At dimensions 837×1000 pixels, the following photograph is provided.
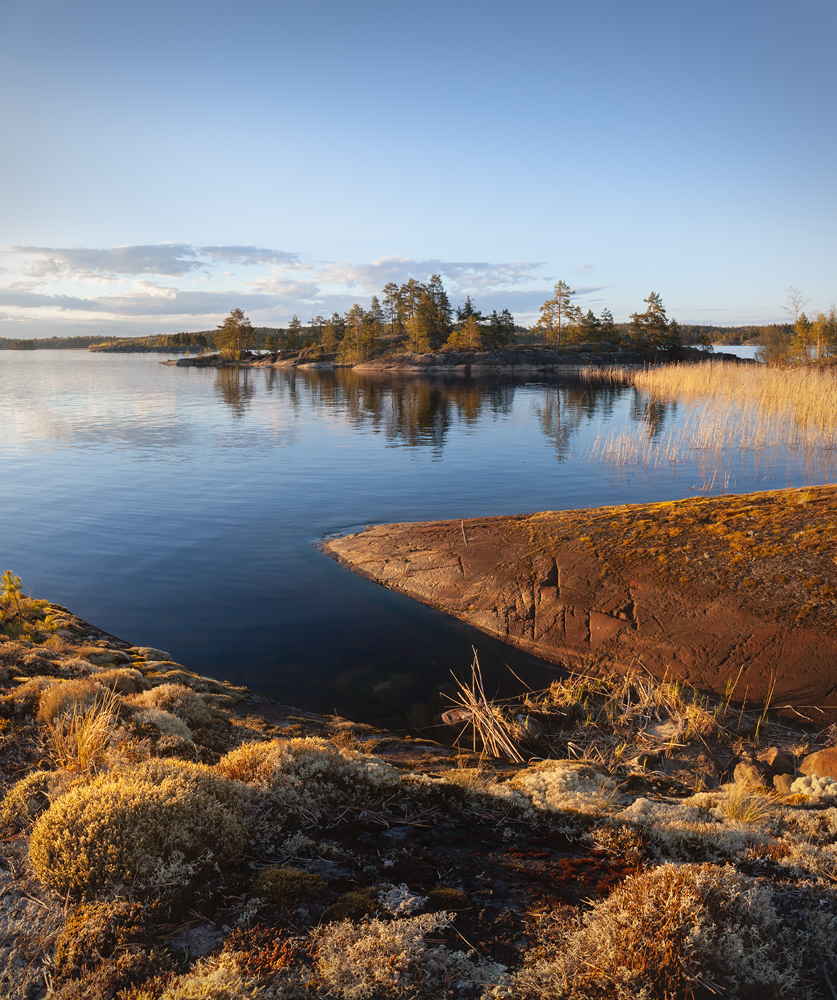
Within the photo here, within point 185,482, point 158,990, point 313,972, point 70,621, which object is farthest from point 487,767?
point 185,482

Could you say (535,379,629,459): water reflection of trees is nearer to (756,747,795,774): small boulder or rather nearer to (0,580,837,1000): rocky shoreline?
(756,747,795,774): small boulder

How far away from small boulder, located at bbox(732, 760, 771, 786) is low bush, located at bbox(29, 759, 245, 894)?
470 centimetres

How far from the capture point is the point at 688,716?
21.9ft

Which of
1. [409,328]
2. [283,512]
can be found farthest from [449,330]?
[283,512]

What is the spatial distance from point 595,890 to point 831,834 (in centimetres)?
170

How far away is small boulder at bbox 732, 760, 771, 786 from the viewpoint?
214 inches

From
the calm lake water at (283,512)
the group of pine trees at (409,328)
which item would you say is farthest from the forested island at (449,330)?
the calm lake water at (283,512)

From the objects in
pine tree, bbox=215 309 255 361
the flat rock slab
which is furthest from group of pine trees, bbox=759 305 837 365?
pine tree, bbox=215 309 255 361

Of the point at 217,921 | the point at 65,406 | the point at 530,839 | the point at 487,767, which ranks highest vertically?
the point at 65,406

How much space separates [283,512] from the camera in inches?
678

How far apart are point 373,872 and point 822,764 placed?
4.43m

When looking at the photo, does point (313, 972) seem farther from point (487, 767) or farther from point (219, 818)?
point (487, 767)

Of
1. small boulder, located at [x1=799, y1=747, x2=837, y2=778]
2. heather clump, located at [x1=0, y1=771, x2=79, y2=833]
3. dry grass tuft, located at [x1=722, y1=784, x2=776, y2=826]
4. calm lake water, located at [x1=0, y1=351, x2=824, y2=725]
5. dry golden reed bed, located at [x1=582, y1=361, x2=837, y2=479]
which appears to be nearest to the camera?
heather clump, located at [x1=0, y1=771, x2=79, y2=833]

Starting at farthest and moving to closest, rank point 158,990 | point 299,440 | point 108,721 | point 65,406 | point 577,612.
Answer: point 65,406 < point 299,440 < point 577,612 < point 108,721 < point 158,990
